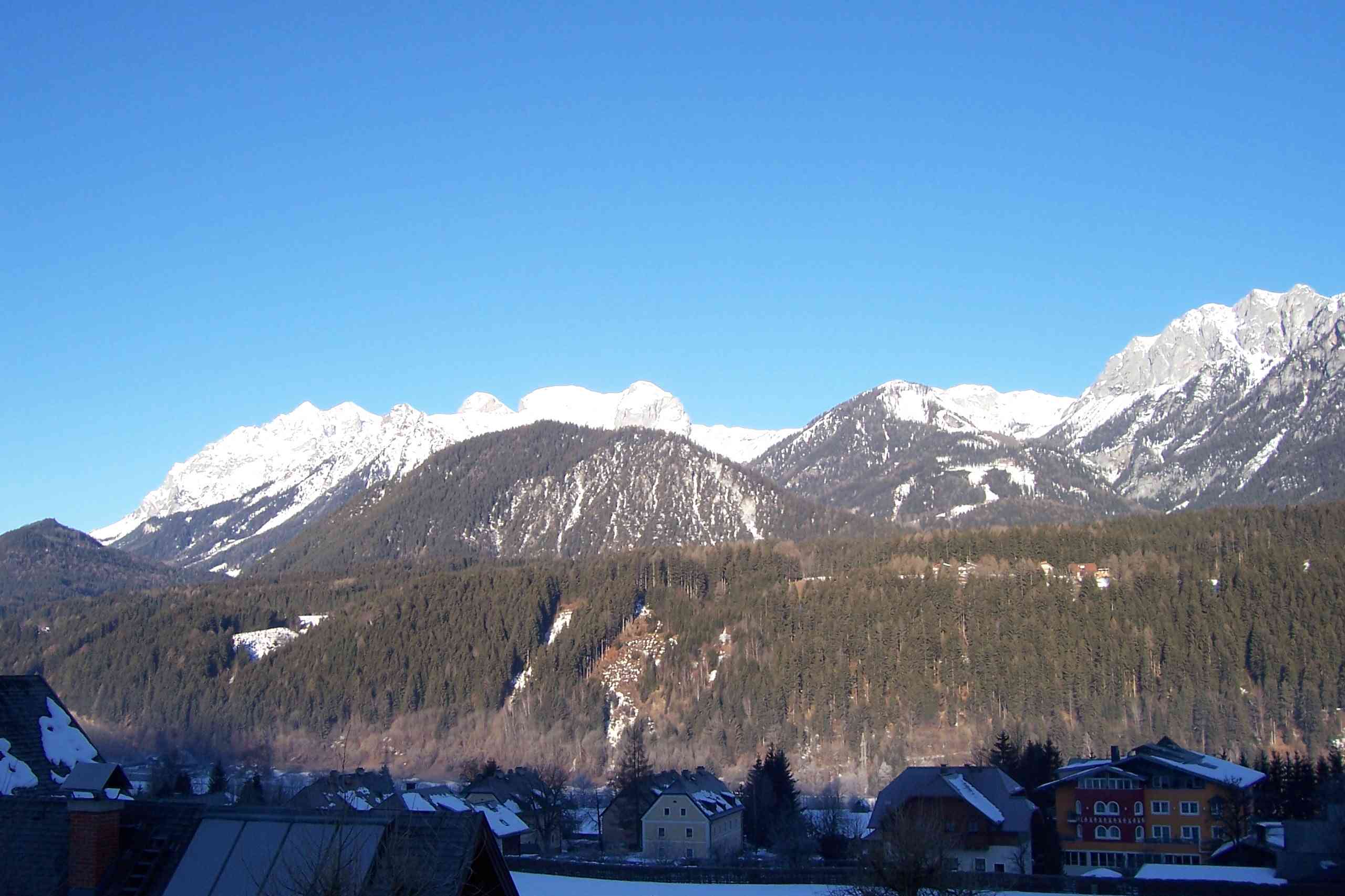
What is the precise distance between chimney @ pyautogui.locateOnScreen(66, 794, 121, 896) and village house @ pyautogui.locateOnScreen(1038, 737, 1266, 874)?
74.7m

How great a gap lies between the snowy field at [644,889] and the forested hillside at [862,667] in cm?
8816

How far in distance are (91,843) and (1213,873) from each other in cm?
5406

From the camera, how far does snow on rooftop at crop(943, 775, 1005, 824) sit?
244 ft

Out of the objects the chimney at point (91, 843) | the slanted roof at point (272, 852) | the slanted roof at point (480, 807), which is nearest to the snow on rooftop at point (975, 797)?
the slanted roof at point (480, 807)

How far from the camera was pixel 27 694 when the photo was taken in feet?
123

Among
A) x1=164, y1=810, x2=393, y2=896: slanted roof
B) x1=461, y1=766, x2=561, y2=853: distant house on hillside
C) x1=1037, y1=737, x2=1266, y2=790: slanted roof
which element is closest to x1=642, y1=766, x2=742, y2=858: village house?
x1=461, y1=766, x2=561, y2=853: distant house on hillside

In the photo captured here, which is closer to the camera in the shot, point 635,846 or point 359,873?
point 359,873

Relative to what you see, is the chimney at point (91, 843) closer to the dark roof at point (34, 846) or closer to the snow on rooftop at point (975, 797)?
the dark roof at point (34, 846)

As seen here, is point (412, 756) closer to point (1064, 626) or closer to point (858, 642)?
point (858, 642)

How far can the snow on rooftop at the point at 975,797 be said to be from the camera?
74.4 m

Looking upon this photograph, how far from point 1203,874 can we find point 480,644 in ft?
471

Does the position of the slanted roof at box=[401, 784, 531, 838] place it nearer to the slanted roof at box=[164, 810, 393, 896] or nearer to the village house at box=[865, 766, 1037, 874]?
the village house at box=[865, 766, 1037, 874]

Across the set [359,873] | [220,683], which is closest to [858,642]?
[220,683]

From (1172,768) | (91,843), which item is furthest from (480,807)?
(91,843)
